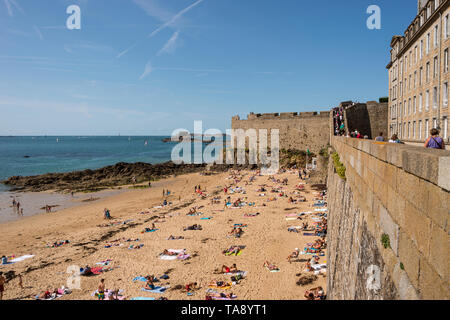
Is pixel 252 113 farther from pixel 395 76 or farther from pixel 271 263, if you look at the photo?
pixel 271 263

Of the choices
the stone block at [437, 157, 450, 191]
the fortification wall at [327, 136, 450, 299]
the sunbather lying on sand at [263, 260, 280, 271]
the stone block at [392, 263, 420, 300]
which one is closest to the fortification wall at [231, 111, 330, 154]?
the sunbather lying on sand at [263, 260, 280, 271]

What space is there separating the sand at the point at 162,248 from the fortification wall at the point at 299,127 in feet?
34.7

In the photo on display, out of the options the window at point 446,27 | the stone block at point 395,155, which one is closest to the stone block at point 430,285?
the stone block at point 395,155

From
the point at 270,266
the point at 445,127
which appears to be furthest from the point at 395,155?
the point at 445,127

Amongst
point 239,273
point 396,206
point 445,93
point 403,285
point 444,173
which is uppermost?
point 445,93

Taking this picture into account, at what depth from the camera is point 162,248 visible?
15352mm

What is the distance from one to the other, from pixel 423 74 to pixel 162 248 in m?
17.3

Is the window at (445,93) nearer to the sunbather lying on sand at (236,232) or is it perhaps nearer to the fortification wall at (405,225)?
the sunbather lying on sand at (236,232)

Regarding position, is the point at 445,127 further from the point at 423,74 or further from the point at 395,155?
the point at 395,155

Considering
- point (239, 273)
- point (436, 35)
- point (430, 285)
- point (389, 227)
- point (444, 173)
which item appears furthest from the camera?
point (436, 35)

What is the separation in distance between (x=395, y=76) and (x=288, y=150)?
17.9 meters

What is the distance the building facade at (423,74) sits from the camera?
1376 cm

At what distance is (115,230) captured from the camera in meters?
19.2
